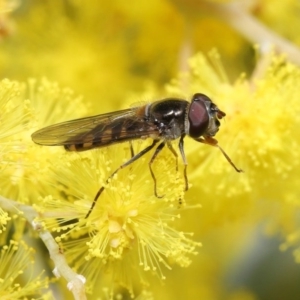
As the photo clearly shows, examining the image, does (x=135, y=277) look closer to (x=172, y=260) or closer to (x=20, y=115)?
(x=172, y=260)

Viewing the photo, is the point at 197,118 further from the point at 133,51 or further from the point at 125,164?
the point at 133,51

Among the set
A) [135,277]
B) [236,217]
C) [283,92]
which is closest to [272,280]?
[236,217]

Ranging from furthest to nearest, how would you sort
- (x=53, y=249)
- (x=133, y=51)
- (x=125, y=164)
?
(x=133, y=51), (x=125, y=164), (x=53, y=249)

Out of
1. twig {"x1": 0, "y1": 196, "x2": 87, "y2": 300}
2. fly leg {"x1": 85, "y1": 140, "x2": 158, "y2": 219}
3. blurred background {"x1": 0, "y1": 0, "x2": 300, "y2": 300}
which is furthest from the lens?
blurred background {"x1": 0, "y1": 0, "x2": 300, "y2": 300}

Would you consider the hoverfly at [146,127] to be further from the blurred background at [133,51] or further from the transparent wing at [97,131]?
the blurred background at [133,51]

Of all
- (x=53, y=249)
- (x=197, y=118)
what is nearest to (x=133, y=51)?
(x=197, y=118)

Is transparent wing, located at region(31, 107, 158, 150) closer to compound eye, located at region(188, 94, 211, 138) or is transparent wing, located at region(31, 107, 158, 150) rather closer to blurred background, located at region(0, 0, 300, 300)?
compound eye, located at region(188, 94, 211, 138)

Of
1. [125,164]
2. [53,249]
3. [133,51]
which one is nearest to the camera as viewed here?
[53,249]

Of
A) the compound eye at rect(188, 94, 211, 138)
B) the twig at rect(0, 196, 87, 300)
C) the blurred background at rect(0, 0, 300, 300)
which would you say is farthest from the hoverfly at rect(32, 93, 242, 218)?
the blurred background at rect(0, 0, 300, 300)

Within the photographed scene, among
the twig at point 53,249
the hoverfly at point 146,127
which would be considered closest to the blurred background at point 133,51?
the hoverfly at point 146,127
